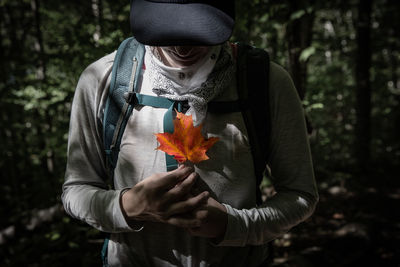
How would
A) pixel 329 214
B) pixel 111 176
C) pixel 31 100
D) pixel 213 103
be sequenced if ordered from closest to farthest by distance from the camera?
pixel 213 103
pixel 111 176
pixel 31 100
pixel 329 214

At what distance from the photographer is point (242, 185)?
1.30 meters

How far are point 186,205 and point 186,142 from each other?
0.78 ft

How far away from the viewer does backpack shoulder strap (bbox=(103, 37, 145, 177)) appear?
49.8 inches

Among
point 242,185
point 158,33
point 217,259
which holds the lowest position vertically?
point 217,259

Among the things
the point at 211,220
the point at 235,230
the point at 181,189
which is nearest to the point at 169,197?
the point at 181,189

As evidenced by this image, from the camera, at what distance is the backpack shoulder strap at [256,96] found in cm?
127

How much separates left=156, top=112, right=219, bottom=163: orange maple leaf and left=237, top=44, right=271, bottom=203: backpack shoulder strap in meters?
0.19

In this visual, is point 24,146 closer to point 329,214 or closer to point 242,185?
point 242,185

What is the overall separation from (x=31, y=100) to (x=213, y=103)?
3408 mm

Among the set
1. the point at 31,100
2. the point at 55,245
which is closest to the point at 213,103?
the point at 31,100

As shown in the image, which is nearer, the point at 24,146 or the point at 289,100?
the point at 289,100

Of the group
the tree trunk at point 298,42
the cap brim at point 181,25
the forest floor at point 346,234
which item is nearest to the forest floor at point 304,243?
the forest floor at point 346,234

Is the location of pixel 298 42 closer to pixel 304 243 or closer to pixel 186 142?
pixel 186 142

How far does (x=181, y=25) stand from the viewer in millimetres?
1083
